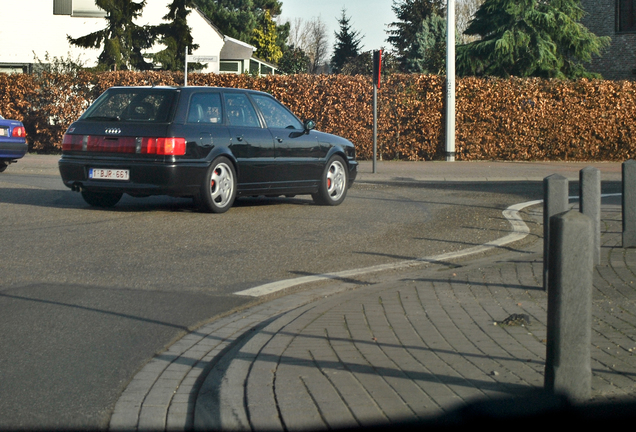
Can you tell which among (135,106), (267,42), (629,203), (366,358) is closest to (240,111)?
(135,106)

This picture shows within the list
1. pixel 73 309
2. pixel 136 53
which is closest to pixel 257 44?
pixel 136 53

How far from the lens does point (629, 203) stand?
837 centimetres

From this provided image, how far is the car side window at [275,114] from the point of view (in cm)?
1189

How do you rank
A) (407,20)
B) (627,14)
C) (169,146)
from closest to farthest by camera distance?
(169,146), (627,14), (407,20)

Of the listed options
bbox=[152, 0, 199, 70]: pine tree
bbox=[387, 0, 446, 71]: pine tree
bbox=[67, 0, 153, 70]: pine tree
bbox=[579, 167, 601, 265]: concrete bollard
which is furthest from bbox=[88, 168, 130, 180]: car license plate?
bbox=[387, 0, 446, 71]: pine tree

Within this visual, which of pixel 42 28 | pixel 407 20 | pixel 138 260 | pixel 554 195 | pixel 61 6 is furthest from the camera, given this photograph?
pixel 407 20

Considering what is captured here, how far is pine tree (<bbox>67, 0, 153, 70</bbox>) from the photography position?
2798 cm

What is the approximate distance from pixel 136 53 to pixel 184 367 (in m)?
26.5

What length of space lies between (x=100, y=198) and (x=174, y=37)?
19342 millimetres

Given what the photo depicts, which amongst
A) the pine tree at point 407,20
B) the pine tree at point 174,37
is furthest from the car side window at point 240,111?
the pine tree at point 407,20

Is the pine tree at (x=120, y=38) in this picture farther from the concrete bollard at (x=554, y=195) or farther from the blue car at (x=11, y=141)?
the concrete bollard at (x=554, y=195)

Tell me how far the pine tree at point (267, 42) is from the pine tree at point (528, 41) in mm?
41206

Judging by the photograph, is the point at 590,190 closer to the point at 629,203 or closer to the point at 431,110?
the point at 629,203

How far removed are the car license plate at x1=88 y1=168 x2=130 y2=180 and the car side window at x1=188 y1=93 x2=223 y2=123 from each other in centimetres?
107
